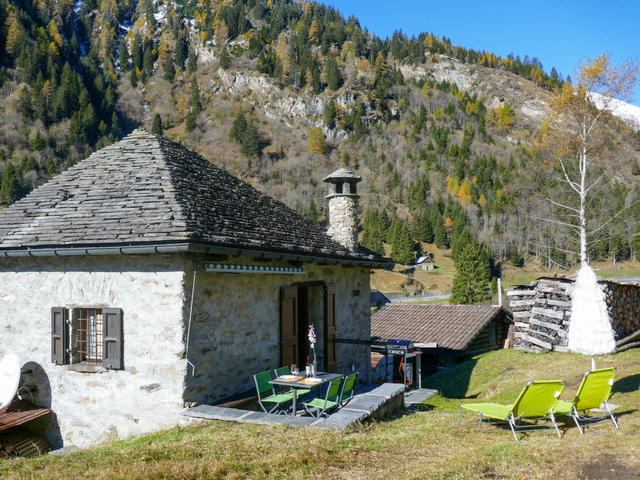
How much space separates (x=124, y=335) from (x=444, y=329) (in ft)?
45.9

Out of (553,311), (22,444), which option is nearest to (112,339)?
(22,444)

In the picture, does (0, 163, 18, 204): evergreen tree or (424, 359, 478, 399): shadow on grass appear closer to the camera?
(424, 359, 478, 399): shadow on grass

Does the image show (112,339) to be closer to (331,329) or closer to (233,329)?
(233,329)

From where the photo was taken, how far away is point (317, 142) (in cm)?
10344

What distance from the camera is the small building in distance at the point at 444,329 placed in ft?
57.3

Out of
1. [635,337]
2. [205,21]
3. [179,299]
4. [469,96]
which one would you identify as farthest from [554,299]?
[205,21]

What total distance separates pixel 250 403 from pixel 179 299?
2298 millimetres

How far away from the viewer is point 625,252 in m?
61.2

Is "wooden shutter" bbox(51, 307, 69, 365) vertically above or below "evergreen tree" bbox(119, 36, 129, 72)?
below

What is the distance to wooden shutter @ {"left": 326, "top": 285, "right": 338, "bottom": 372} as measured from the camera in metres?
11.0

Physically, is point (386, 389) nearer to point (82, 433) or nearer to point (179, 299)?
point (179, 299)

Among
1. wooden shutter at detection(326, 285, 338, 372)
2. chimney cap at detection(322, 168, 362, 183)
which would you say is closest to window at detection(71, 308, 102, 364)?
wooden shutter at detection(326, 285, 338, 372)

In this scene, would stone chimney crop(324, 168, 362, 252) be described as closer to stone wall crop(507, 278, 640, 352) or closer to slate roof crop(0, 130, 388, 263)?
slate roof crop(0, 130, 388, 263)

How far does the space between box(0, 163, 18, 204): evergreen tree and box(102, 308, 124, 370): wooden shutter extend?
63.0m
